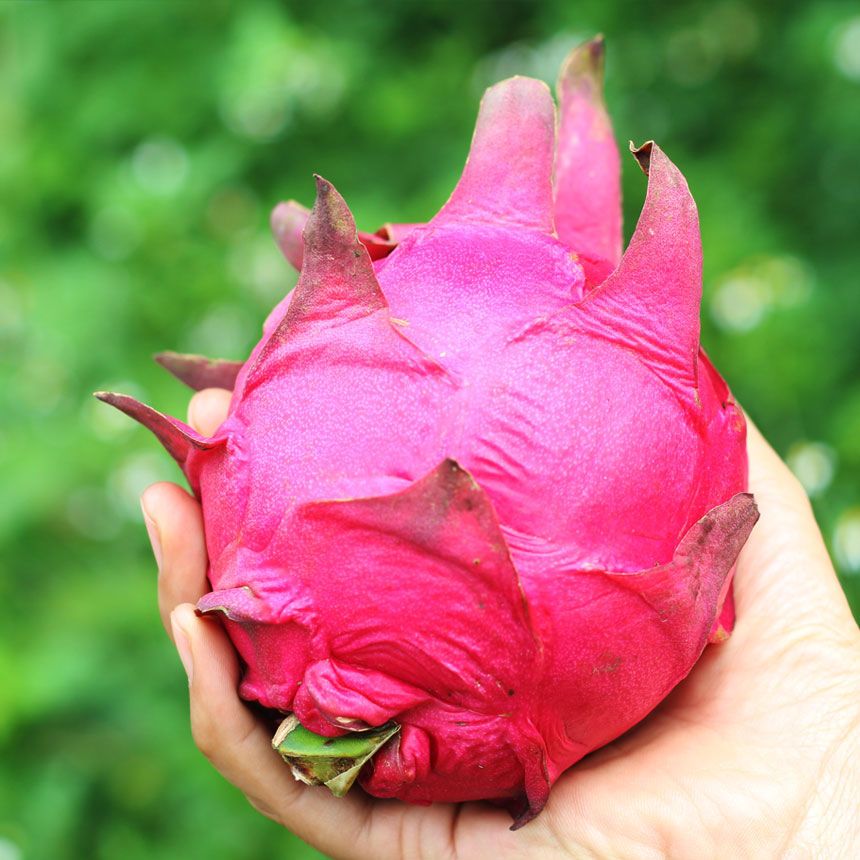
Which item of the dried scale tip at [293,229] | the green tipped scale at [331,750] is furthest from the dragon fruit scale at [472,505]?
the dried scale tip at [293,229]

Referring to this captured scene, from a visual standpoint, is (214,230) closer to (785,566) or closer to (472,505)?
(785,566)

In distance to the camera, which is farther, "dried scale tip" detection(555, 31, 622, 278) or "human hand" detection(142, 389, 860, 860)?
"dried scale tip" detection(555, 31, 622, 278)

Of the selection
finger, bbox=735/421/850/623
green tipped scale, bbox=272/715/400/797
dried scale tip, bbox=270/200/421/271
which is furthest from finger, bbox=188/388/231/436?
finger, bbox=735/421/850/623

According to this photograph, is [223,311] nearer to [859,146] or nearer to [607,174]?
[607,174]

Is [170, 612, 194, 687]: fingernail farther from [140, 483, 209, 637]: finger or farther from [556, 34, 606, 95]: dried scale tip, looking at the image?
[556, 34, 606, 95]: dried scale tip

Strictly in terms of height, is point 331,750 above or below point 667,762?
above

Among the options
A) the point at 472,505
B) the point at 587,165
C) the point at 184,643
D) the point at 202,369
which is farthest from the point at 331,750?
the point at 587,165
